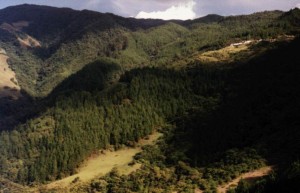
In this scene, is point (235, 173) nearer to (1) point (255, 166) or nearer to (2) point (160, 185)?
(1) point (255, 166)

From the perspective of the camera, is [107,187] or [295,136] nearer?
[295,136]

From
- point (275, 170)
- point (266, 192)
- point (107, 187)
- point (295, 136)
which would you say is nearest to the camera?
point (266, 192)

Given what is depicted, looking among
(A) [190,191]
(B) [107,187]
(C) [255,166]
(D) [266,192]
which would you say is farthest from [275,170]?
(B) [107,187]

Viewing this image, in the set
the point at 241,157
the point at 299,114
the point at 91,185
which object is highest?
the point at 299,114

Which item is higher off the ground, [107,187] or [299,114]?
[299,114]

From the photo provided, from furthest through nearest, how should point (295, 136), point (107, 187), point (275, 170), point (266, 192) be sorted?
point (107, 187) < point (295, 136) < point (275, 170) < point (266, 192)

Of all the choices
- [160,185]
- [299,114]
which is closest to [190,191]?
[160,185]

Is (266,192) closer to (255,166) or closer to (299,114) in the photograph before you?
(255,166)
